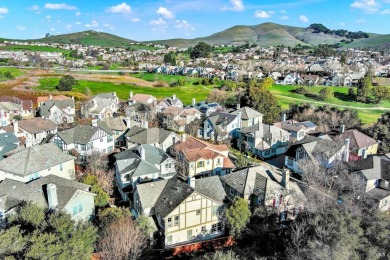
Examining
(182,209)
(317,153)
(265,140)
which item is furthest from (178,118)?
(182,209)

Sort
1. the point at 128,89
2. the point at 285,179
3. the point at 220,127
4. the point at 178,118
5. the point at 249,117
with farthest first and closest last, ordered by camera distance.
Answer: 1. the point at 128,89
2. the point at 178,118
3. the point at 249,117
4. the point at 220,127
5. the point at 285,179

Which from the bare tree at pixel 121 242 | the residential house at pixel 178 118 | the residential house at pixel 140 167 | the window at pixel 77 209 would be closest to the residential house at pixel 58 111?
the residential house at pixel 178 118

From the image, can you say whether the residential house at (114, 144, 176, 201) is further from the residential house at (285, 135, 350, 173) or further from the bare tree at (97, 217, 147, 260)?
the residential house at (285, 135, 350, 173)

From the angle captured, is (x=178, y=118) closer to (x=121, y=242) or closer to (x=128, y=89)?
(x=121, y=242)

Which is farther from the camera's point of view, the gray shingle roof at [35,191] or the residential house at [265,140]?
the residential house at [265,140]

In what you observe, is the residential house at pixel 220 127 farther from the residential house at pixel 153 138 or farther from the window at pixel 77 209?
the window at pixel 77 209

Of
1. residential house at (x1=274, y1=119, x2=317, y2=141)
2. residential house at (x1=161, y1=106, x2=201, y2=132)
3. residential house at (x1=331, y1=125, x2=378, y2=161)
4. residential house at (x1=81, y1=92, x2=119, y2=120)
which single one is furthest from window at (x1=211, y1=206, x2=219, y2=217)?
residential house at (x1=81, y1=92, x2=119, y2=120)

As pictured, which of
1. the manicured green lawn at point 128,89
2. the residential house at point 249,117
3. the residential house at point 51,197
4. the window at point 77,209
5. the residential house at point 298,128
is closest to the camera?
the residential house at point 51,197
